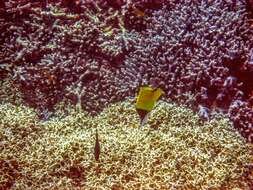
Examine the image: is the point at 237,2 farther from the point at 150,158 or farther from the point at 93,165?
the point at 93,165

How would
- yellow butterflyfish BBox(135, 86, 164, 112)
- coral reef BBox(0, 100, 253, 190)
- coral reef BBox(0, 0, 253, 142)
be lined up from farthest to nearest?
coral reef BBox(0, 0, 253, 142) → yellow butterflyfish BBox(135, 86, 164, 112) → coral reef BBox(0, 100, 253, 190)

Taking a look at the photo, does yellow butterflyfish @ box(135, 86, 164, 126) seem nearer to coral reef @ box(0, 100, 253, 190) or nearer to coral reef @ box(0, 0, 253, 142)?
coral reef @ box(0, 100, 253, 190)

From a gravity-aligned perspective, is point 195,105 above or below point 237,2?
below

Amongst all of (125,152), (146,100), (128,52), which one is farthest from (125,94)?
(125,152)

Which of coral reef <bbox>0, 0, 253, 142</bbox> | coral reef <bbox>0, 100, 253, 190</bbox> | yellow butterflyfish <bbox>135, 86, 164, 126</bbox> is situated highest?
coral reef <bbox>0, 0, 253, 142</bbox>

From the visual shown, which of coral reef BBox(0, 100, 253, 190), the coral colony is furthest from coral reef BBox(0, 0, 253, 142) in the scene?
coral reef BBox(0, 100, 253, 190)

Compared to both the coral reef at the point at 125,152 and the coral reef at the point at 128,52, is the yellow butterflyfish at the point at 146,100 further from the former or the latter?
the coral reef at the point at 128,52

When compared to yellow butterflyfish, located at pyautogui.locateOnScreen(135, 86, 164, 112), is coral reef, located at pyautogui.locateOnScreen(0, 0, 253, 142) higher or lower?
higher

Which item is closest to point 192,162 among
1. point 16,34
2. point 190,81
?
point 190,81
